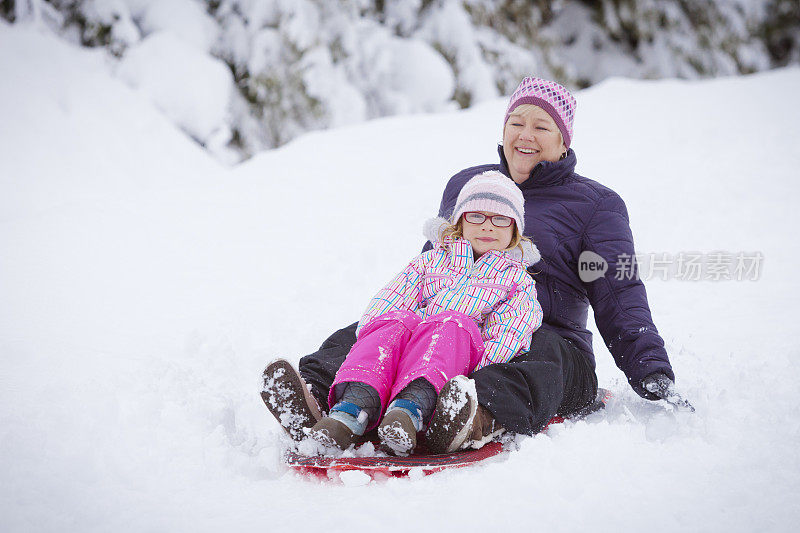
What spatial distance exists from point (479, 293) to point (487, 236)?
0.71 feet

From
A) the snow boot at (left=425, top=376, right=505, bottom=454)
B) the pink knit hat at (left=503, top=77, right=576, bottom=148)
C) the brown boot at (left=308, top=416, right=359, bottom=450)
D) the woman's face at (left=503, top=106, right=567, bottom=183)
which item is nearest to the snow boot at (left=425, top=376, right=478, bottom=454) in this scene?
the snow boot at (left=425, top=376, right=505, bottom=454)

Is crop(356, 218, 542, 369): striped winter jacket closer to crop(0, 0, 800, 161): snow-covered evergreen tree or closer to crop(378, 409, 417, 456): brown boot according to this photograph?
crop(378, 409, 417, 456): brown boot

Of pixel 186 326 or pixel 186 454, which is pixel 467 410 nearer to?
pixel 186 454

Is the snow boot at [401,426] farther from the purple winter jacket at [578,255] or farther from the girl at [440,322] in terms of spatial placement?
the purple winter jacket at [578,255]

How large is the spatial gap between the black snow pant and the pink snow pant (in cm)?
10

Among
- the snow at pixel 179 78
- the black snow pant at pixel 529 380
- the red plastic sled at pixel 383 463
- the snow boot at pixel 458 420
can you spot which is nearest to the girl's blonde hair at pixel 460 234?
the black snow pant at pixel 529 380

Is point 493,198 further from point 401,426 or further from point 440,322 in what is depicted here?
point 401,426

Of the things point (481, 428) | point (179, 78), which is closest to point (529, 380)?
point (481, 428)

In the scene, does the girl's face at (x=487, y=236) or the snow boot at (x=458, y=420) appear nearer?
the snow boot at (x=458, y=420)

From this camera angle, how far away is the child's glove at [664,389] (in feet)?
6.58

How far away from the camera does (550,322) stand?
2348mm

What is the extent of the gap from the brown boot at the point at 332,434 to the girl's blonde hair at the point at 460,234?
84 cm

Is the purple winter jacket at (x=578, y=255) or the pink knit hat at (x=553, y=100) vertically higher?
the pink knit hat at (x=553, y=100)

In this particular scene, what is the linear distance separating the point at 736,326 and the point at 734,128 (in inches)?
139
